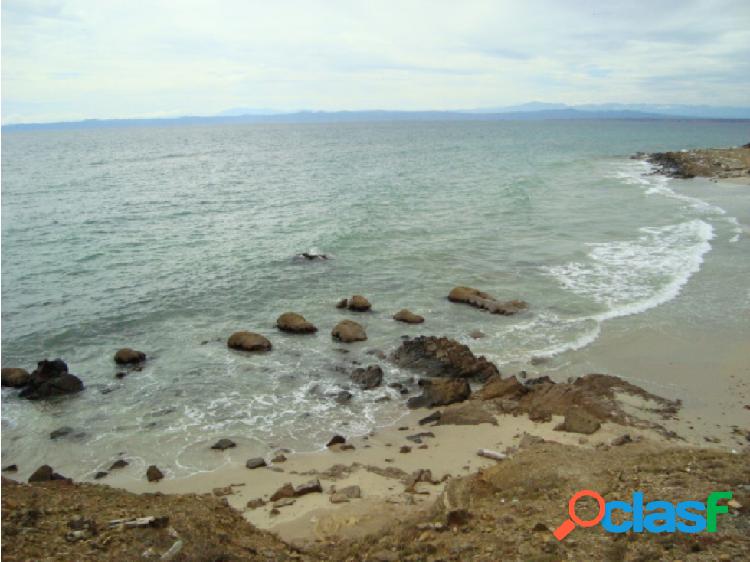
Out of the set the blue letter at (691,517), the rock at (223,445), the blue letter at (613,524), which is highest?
the blue letter at (691,517)

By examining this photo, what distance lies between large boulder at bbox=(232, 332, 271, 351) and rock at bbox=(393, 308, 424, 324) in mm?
5007

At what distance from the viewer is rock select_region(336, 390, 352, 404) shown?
1556 centimetres

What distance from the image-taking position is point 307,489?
10891 mm

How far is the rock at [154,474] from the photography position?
12.2m

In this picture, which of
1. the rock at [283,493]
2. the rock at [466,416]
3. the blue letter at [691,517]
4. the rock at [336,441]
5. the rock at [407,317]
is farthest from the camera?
the rock at [407,317]

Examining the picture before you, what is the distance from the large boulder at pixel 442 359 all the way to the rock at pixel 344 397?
93.0 inches

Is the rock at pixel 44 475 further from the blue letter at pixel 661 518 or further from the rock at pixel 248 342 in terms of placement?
the blue letter at pixel 661 518

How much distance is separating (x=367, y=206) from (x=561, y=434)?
33.8 meters

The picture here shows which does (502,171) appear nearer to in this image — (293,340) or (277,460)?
(293,340)

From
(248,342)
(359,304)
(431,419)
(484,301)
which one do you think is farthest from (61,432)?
(484,301)

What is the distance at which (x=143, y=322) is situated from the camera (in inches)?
844

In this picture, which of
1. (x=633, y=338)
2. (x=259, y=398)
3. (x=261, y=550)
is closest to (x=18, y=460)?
(x=259, y=398)

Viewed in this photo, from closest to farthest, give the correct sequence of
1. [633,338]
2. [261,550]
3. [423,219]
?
[261,550]
[633,338]
[423,219]

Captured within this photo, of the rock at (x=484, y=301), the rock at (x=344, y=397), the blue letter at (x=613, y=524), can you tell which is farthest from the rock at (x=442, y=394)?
the blue letter at (x=613, y=524)
